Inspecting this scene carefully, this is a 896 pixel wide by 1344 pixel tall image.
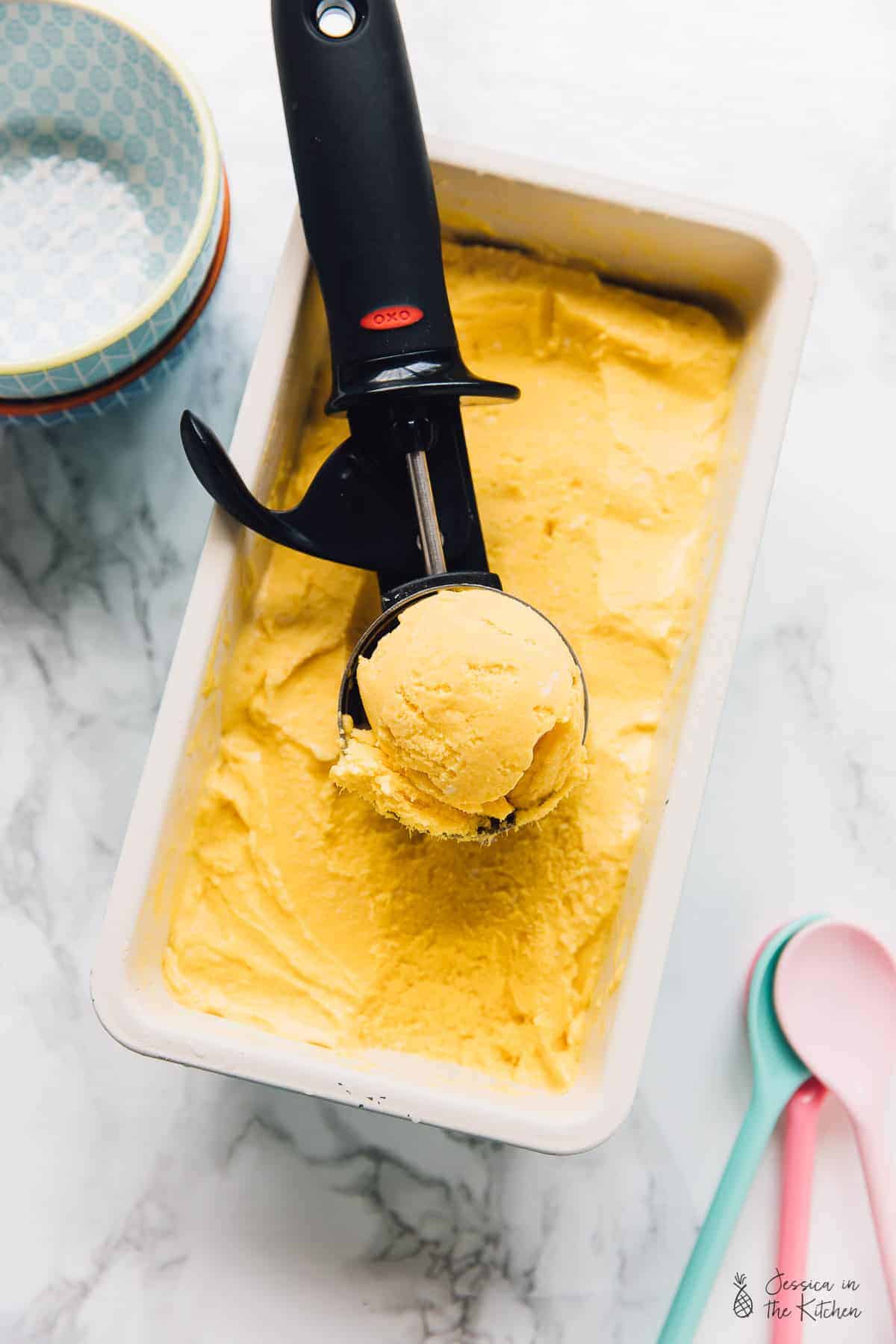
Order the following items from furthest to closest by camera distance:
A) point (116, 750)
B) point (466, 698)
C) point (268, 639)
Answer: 1. point (116, 750)
2. point (268, 639)
3. point (466, 698)

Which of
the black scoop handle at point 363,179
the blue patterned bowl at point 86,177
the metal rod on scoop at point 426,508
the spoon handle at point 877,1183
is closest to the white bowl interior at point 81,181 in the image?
the blue patterned bowl at point 86,177

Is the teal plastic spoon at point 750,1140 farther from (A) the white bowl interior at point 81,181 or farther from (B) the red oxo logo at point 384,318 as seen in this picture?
(A) the white bowl interior at point 81,181

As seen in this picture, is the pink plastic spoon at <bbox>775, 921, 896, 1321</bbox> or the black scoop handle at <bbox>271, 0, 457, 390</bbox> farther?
the pink plastic spoon at <bbox>775, 921, 896, 1321</bbox>

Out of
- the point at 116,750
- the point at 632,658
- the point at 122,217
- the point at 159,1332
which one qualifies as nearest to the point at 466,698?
the point at 632,658

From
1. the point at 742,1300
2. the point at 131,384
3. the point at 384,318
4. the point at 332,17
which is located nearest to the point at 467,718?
the point at 384,318

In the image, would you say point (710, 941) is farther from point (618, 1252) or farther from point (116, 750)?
point (116, 750)

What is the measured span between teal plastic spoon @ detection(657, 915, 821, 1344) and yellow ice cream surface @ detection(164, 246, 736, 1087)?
0.21 metres

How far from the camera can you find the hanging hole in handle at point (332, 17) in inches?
31.3

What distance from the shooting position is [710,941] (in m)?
1.02

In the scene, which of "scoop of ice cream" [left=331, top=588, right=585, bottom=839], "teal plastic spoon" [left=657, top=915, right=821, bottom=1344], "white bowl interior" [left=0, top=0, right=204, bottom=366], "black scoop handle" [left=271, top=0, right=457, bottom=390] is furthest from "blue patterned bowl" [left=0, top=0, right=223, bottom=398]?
"teal plastic spoon" [left=657, top=915, right=821, bottom=1344]

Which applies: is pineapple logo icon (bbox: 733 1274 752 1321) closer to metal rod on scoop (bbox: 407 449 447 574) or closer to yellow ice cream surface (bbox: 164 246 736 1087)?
yellow ice cream surface (bbox: 164 246 736 1087)

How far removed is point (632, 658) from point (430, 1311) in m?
0.62

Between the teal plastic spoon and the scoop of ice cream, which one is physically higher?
the scoop of ice cream

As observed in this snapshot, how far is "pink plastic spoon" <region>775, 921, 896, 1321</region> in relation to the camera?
0.98 metres
